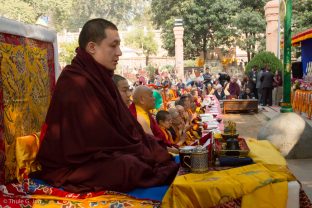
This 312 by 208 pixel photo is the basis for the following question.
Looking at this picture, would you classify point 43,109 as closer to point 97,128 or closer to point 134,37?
point 97,128

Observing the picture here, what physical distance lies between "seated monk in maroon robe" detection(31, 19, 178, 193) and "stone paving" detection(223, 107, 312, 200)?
2797mm

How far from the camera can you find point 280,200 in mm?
2482

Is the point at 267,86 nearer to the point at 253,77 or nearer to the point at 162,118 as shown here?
the point at 253,77

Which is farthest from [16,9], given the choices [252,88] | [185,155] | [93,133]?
[185,155]

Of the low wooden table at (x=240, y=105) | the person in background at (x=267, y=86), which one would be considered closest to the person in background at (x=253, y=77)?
the person in background at (x=267, y=86)

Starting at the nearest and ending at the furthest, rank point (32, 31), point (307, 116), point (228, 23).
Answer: point (32, 31)
point (307, 116)
point (228, 23)

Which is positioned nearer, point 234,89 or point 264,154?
point 264,154

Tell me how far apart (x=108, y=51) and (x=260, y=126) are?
952 centimetres

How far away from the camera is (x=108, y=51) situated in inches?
117

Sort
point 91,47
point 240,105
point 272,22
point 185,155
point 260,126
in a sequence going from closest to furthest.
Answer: point 185,155 → point 91,47 → point 260,126 → point 240,105 → point 272,22

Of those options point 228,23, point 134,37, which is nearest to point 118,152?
point 228,23

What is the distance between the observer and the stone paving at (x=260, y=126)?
5.73m

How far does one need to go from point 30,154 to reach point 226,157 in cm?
138

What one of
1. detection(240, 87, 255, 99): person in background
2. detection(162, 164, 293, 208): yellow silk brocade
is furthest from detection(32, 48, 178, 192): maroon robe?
detection(240, 87, 255, 99): person in background
